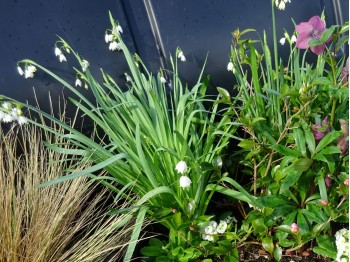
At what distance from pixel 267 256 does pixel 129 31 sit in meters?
1.42

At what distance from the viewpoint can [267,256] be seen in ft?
6.24

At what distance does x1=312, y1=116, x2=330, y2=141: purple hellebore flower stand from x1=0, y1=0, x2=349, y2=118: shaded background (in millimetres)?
1021

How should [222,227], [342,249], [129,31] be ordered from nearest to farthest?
[342,249], [222,227], [129,31]

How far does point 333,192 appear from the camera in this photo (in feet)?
5.73

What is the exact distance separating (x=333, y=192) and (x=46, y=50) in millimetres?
1524

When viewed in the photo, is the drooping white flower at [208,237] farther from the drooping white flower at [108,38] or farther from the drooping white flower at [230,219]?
the drooping white flower at [108,38]

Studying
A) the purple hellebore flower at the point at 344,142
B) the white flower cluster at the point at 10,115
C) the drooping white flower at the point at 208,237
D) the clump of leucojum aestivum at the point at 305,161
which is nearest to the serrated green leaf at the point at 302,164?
the clump of leucojum aestivum at the point at 305,161

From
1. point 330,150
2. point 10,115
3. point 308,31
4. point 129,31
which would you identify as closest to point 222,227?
point 330,150

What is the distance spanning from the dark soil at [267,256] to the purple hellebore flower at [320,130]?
0.52 m

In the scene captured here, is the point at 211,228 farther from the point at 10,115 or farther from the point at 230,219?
the point at 10,115

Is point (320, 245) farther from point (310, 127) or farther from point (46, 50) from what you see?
point (46, 50)

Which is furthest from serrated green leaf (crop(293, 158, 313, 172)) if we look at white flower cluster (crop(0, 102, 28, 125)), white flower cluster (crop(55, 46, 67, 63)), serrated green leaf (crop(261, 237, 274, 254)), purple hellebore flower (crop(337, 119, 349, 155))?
white flower cluster (crop(55, 46, 67, 63))

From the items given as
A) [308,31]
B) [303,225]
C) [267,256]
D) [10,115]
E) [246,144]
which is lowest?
[267,256]

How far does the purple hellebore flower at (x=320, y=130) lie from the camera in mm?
1637
